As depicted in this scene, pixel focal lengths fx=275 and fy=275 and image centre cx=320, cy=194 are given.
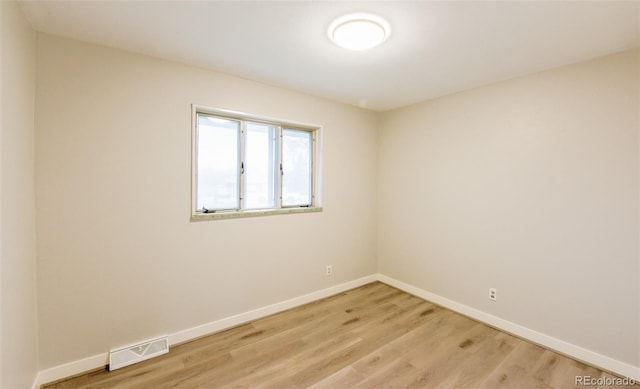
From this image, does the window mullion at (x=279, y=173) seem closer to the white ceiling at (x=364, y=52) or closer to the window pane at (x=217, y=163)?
the window pane at (x=217, y=163)

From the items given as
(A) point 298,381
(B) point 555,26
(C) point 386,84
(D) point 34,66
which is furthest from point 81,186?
(B) point 555,26

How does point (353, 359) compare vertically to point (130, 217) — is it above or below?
below

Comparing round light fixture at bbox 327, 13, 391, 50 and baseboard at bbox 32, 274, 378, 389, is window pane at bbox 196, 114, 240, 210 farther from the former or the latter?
round light fixture at bbox 327, 13, 391, 50

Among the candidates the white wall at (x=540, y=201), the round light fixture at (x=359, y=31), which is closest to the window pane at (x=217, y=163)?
the round light fixture at (x=359, y=31)

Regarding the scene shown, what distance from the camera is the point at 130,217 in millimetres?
2137

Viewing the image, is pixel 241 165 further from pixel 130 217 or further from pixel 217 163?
pixel 130 217

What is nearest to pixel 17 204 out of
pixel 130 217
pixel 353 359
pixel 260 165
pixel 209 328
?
pixel 130 217

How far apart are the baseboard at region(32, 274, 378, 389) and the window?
99 cm

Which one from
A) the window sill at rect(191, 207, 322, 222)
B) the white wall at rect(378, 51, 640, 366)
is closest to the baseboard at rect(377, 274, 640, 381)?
the white wall at rect(378, 51, 640, 366)

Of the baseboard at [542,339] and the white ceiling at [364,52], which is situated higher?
the white ceiling at [364,52]

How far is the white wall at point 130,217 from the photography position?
1884 millimetres

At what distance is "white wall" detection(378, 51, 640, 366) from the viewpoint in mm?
2055

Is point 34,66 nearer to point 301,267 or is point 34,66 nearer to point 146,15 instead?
point 146,15

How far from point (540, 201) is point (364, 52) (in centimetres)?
199
